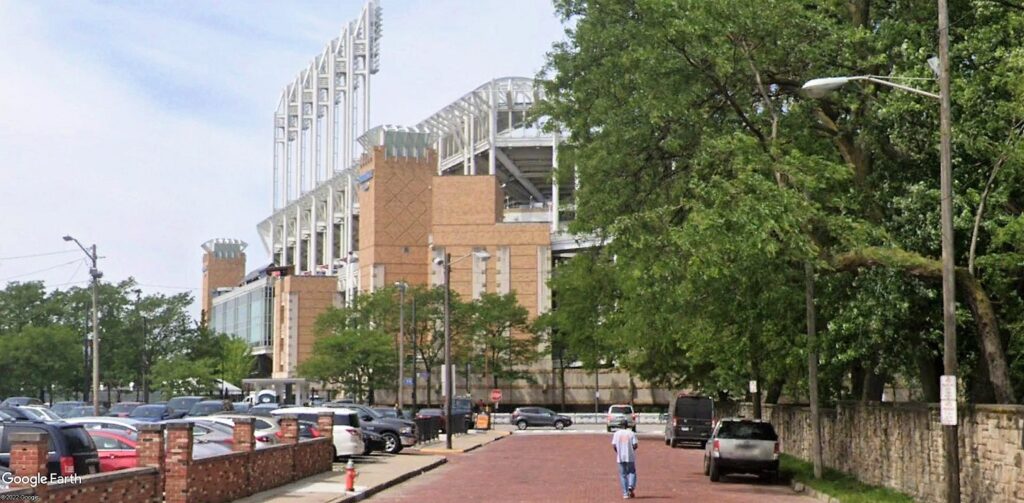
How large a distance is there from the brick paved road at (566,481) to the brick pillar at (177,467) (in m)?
5.79

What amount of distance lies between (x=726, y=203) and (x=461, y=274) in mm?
95144

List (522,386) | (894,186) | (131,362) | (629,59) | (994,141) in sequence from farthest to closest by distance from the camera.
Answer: (522,386), (131,362), (629,59), (894,186), (994,141)

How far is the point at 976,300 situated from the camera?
22531 millimetres

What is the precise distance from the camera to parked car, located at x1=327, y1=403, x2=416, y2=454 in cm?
4388

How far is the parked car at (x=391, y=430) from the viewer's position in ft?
144

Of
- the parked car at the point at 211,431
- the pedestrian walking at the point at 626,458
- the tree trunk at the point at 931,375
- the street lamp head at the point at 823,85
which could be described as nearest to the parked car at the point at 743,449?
the tree trunk at the point at 931,375

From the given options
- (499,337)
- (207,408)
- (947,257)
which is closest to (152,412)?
(207,408)

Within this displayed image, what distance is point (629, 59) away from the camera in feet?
93.6

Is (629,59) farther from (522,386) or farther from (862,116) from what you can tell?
(522,386)

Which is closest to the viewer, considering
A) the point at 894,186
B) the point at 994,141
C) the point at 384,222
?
the point at 994,141

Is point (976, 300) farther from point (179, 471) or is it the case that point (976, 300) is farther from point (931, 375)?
point (179, 471)

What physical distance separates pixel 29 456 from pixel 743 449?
20756mm

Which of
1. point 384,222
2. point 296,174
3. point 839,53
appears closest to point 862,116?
point 839,53

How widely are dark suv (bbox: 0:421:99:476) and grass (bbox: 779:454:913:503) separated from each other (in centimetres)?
1433
